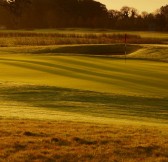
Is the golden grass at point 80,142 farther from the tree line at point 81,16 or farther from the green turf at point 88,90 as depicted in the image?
the tree line at point 81,16

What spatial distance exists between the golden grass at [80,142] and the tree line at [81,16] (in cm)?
9397

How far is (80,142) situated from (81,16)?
366ft

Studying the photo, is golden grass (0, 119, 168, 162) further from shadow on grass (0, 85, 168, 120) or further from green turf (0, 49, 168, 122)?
shadow on grass (0, 85, 168, 120)

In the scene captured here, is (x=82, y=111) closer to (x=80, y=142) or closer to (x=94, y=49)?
(x=80, y=142)

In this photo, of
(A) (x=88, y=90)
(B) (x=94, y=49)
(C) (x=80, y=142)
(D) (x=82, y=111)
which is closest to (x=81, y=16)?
(B) (x=94, y=49)

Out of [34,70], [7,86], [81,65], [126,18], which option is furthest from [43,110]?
[126,18]

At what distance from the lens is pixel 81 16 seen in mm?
119188

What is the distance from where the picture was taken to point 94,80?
69.7ft

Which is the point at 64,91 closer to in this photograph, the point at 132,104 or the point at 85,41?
the point at 132,104

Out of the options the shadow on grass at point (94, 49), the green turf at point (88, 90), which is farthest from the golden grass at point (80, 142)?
the shadow on grass at point (94, 49)

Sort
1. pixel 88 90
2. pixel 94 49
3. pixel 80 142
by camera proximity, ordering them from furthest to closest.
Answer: pixel 94 49
pixel 88 90
pixel 80 142

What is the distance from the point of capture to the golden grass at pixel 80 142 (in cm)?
805

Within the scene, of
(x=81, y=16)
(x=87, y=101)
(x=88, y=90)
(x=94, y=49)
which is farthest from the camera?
(x=81, y=16)

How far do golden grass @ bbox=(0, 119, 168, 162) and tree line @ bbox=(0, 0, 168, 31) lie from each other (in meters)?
94.0
